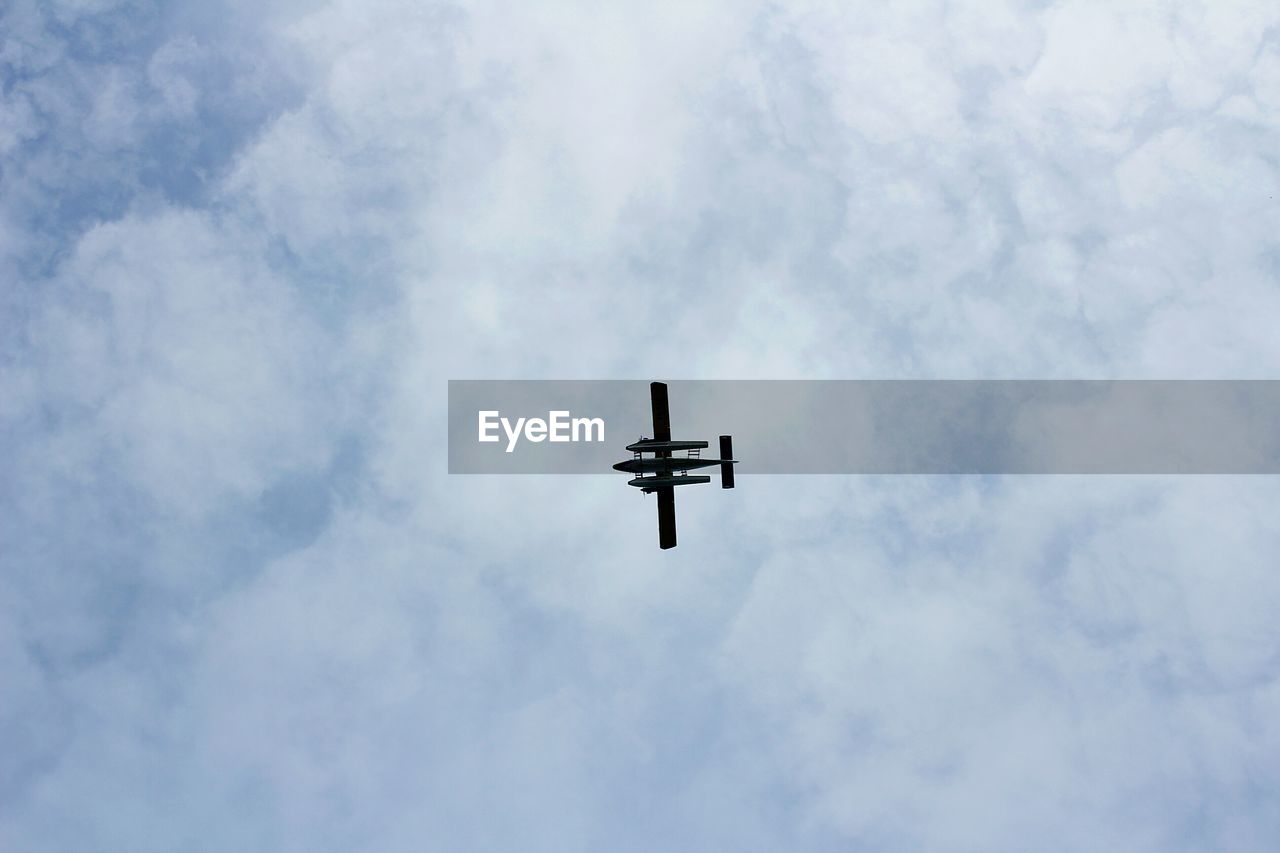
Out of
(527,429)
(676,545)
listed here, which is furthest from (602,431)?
(676,545)

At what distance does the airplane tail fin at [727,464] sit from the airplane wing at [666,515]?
5396mm

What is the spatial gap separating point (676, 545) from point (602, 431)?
45.9 feet

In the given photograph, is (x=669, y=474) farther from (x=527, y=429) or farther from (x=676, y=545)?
(x=527, y=429)

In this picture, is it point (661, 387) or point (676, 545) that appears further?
point (676, 545)

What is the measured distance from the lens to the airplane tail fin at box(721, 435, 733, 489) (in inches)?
3504

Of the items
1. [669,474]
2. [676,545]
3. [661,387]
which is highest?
[661,387]

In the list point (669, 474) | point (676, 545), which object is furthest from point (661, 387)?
point (676, 545)

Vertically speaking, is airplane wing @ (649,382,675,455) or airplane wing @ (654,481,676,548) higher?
airplane wing @ (649,382,675,455)

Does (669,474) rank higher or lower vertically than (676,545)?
higher

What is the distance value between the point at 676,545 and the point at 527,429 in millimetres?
19427

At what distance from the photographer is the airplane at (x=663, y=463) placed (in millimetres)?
82938

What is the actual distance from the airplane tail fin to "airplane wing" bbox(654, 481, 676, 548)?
5396mm

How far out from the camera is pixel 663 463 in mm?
83938

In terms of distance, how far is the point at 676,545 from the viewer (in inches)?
3543
